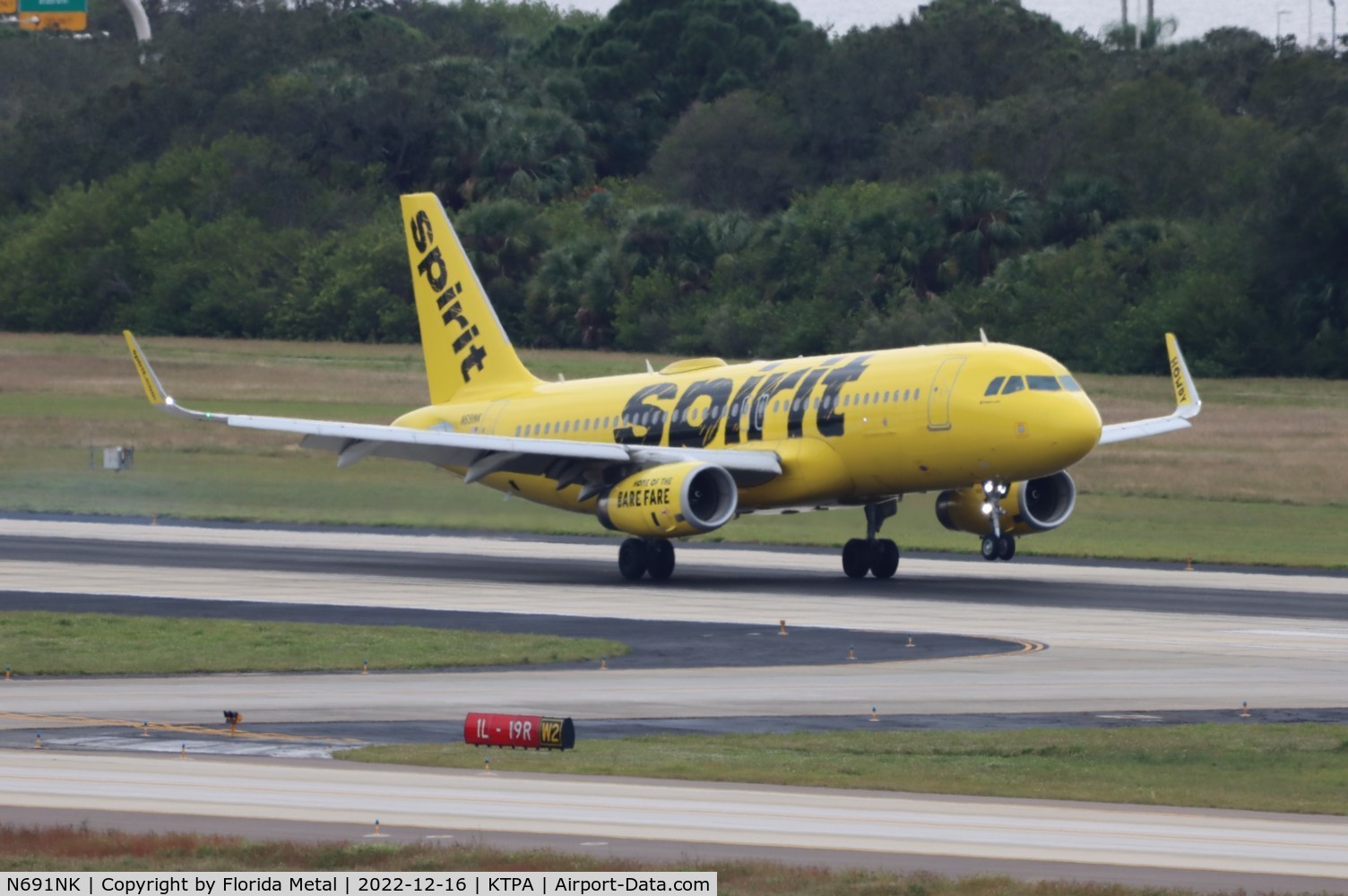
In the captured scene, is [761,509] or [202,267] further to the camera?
[202,267]

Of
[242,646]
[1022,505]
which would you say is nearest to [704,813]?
[242,646]

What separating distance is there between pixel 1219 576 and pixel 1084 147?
6540cm

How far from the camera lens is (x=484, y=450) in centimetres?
4669

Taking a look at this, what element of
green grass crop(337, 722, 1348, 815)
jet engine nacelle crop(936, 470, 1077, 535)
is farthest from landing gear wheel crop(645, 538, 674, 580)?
green grass crop(337, 722, 1348, 815)

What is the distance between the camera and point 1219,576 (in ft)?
156

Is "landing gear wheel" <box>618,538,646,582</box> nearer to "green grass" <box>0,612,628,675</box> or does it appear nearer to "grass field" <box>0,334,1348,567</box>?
"green grass" <box>0,612,628,675</box>

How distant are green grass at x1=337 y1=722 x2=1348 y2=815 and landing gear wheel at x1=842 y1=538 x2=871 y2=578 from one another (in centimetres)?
2150

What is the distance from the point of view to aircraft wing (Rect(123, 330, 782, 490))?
45.3m

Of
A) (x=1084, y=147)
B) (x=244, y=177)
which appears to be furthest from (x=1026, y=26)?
(x=244, y=177)

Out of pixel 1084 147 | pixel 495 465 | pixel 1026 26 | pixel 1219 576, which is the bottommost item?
pixel 1219 576

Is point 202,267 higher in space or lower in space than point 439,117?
lower

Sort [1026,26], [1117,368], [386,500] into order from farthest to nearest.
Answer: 1. [1026,26]
2. [1117,368]
3. [386,500]

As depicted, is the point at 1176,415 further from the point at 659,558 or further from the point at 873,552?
the point at 659,558

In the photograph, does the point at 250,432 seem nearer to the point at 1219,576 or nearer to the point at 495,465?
the point at 495,465
